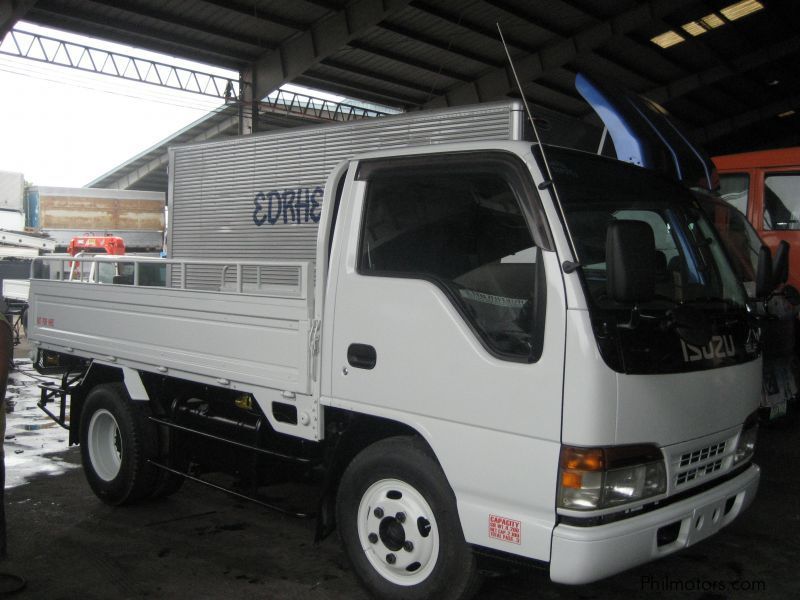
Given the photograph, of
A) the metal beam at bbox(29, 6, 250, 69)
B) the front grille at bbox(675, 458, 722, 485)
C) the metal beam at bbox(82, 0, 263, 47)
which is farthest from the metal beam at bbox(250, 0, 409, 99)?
the front grille at bbox(675, 458, 722, 485)

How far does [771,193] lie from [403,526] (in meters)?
6.04

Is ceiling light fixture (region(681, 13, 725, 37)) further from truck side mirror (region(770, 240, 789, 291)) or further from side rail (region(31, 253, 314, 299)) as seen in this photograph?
truck side mirror (region(770, 240, 789, 291))

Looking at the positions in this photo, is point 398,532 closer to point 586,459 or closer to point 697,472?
point 586,459

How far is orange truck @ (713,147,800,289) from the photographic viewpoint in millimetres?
7449

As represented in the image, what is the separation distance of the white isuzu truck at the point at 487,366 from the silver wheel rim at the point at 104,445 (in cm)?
89

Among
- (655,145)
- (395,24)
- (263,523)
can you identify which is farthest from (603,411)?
(395,24)

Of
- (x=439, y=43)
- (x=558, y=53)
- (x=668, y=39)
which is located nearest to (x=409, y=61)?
(x=439, y=43)

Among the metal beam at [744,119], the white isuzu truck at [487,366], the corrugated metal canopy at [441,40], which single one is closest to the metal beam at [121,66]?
the corrugated metal canopy at [441,40]

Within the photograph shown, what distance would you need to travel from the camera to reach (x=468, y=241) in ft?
10.7

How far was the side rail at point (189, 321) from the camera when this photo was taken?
12.1 feet

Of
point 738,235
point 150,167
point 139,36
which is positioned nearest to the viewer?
point 738,235

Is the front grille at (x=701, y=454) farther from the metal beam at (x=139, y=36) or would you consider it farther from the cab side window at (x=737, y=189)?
the metal beam at (x=139, y=36)

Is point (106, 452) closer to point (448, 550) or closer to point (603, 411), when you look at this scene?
point (448, 550)

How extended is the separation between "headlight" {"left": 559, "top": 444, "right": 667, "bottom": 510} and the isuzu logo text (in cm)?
44
